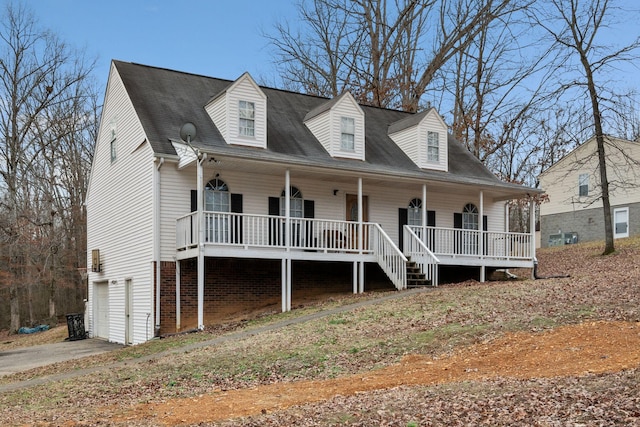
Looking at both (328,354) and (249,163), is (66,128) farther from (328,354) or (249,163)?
(328,354)

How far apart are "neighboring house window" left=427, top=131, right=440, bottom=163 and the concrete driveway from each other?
476 inches

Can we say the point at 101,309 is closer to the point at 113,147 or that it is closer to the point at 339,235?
the point at 113,147

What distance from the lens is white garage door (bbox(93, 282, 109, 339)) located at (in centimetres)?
2239

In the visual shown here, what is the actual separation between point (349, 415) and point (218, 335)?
8677 millimetres

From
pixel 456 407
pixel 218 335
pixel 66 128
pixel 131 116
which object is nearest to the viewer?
pixel 456 407

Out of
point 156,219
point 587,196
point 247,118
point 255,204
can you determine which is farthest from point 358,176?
point 587,196

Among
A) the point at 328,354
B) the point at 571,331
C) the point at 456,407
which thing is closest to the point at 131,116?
the point at 328,354

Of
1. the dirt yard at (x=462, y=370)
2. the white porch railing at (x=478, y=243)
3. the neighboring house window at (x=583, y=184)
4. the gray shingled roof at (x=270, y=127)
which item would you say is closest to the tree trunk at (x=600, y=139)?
the gray shingled roof at (x=270, y=127)

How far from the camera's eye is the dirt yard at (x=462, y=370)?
8.55 meters

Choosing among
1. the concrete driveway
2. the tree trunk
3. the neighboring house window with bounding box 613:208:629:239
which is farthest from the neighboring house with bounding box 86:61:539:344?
the neighboring house window with bounding box 613:208:629:239

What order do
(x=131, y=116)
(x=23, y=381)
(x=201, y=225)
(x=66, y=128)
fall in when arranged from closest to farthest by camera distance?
(x=23, y=381), (x=201, y=225), (x=131, y=116), (x=66, y=128)

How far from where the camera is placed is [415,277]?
1998 cm

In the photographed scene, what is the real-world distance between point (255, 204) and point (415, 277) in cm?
522

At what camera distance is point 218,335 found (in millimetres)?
15633
